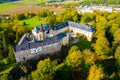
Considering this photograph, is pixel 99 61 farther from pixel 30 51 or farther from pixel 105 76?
pixel 30 51

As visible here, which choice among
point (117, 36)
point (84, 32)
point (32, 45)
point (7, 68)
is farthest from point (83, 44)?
point (7, 68)

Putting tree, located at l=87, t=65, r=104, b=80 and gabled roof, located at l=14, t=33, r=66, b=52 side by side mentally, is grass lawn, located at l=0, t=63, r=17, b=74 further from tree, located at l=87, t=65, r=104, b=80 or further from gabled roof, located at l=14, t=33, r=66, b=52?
tree, located at l=87, t=65, r=104, b=80

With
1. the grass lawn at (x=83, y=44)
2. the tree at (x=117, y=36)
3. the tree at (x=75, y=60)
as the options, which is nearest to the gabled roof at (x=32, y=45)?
the grass lawn at (x=83, y=44)

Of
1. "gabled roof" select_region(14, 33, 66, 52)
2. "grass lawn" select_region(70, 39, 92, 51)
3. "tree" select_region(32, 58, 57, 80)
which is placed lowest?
"grass lawn" select_region(70, 39, 92, 51)

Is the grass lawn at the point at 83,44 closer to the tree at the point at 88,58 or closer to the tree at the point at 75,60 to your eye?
the tree at the point at 88,58

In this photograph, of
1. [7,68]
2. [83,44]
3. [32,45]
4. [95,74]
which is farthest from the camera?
[83,44]

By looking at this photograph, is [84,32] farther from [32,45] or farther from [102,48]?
[32,45]

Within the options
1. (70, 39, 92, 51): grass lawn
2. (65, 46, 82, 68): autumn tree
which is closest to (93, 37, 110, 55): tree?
(70, 39, 92, 51): grass lawn

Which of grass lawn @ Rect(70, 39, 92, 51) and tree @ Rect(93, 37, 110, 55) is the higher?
tree @ Rect(93, 37, 110, 55)
